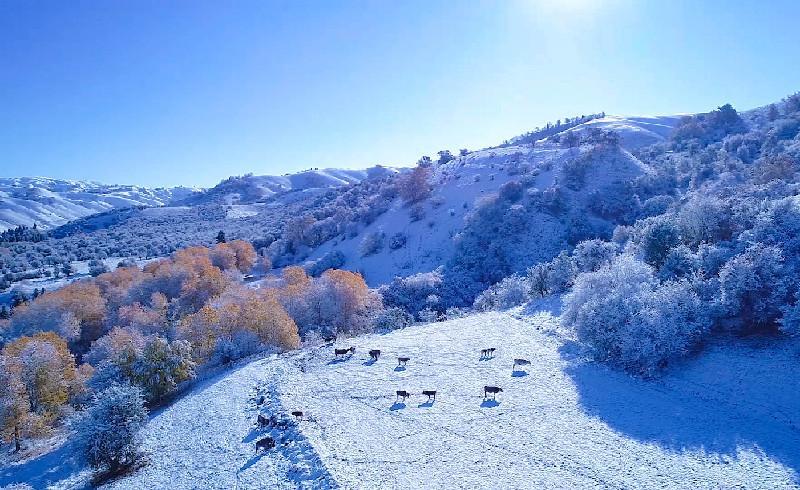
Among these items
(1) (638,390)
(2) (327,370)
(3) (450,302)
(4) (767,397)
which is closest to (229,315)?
(2) (327,370)

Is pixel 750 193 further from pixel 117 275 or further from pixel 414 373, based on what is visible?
pixel 117 275

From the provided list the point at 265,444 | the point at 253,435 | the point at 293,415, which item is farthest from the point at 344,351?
the point at 265,444

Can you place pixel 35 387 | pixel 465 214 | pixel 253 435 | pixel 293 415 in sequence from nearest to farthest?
pixel 253 435, pixel 293 415, pixel 35 387, pixel 465 214

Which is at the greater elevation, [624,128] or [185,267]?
[624,128]

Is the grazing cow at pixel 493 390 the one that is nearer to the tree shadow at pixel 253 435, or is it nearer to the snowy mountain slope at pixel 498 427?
the snowy mountain slope at pixel 498 427

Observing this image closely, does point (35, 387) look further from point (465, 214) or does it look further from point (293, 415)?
point (465, 214)

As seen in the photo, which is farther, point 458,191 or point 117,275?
point 458,191

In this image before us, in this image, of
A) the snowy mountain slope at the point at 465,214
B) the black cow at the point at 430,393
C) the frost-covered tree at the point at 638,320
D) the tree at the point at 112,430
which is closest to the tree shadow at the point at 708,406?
the frost-covered tree at the point at 638,320
